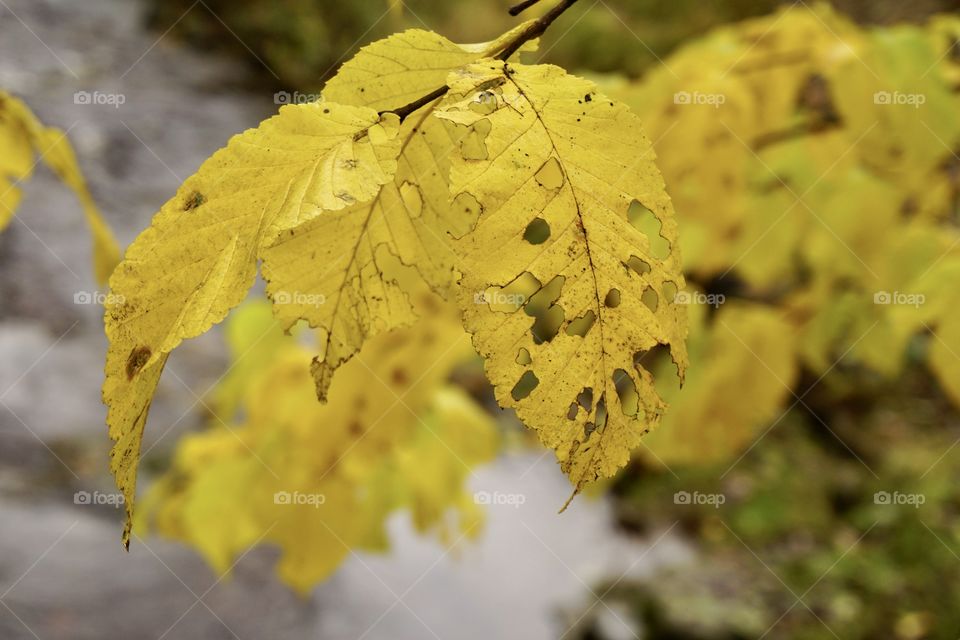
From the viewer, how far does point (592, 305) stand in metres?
0.36

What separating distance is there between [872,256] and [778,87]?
307 mm

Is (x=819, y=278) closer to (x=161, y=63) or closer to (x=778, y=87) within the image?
(x=778, y=87)

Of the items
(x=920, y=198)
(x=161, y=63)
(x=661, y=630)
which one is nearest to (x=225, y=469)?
(x=920, y=198)
